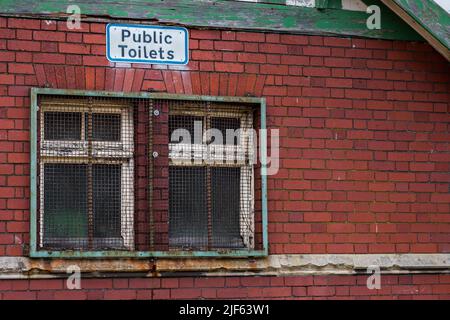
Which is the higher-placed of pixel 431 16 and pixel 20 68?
pixel 431 16

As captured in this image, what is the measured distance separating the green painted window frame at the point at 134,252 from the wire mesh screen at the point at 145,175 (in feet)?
0.22

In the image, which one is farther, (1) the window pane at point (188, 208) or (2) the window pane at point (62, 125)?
(1) the window pane at point (188, 208)

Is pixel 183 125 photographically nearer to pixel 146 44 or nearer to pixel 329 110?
pixel 146 44

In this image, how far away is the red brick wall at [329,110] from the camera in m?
7.00

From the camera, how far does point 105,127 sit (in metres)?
7.06

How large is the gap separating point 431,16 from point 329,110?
3.40 feet

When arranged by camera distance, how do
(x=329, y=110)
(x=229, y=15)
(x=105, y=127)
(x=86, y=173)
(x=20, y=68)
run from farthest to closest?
(x=329, y=110) < (x=229, y=15) < (x=105, y=127) < (x=86, y=173) < (x=20, y=68)

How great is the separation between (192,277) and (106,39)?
6.04ft

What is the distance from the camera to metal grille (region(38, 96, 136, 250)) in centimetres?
688

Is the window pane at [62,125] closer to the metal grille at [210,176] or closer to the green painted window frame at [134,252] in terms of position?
the green painted window frame at [134,252]

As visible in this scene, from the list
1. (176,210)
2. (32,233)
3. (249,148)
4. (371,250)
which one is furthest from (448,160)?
(32,233)

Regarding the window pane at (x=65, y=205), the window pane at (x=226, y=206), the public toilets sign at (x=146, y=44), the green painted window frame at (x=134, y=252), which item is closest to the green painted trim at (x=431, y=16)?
the green painted window frame at (x=134, y=252)

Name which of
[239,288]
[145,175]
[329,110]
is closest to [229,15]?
[329,110]
